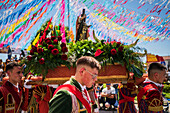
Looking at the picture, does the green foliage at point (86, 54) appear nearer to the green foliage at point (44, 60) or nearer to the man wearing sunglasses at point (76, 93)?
the green foliage at point (44, 60)

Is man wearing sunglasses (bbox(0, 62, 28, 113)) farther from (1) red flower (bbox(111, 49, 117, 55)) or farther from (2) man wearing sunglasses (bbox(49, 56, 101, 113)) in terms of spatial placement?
(2) man wearing sunglasses (bbox(49, 56, 101, 113))

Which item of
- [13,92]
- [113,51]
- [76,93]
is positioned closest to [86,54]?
[113,51]

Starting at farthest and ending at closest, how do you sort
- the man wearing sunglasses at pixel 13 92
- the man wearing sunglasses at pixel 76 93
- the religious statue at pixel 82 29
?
the religious statue at pixel 82 29, the man wearing sunglasses at pixel 13 92, the man wearing sunglasses at pixel 76 93

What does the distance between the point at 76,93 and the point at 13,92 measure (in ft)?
8.21

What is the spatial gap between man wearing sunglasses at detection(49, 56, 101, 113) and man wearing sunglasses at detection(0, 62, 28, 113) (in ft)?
7.13

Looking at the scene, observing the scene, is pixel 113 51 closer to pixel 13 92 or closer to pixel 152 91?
pixel 152 91

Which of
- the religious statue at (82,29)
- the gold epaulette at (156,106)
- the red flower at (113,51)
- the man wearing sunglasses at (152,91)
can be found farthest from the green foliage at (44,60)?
the religious statue at (82,29)

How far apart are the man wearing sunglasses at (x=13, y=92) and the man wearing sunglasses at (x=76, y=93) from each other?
2.17 meters

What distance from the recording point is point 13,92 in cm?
348

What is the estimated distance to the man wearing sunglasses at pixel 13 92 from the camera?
3271mm

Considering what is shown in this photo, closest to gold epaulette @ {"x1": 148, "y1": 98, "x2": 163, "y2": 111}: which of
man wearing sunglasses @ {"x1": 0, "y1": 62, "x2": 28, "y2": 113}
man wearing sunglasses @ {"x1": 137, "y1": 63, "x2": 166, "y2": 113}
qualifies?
man wearing sunglasses @ {"x1": 137, "y1": 63, "x2": 166, "y2": 113}

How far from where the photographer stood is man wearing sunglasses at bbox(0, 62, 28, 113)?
327 cm

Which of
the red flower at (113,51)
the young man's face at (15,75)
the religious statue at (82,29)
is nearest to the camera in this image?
the red flower at (113,51)

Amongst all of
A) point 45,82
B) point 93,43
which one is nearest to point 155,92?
point 93,43
